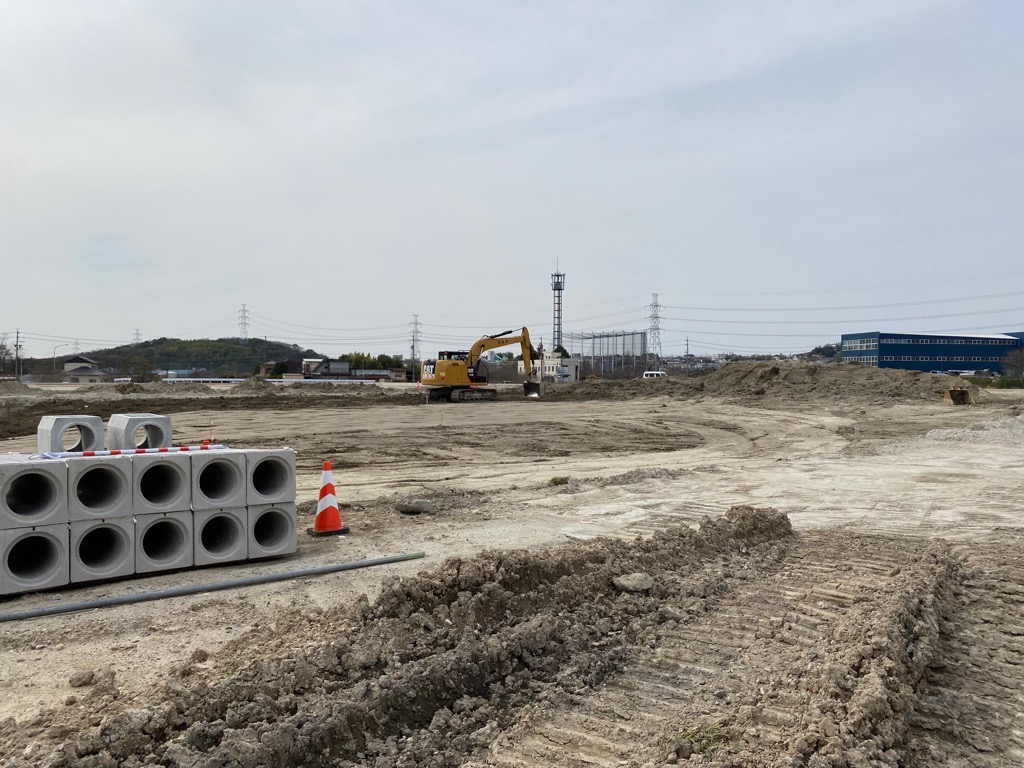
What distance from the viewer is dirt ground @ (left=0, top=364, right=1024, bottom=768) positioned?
3.52 metres

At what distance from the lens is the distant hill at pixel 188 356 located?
81.2 meters

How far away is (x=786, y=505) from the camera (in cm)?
1034

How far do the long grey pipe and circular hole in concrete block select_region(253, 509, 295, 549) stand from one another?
23.1 inches

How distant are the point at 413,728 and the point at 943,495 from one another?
9993mm

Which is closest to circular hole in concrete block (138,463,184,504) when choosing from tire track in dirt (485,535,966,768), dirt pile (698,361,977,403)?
tire track in dirt (485,535,966,768)

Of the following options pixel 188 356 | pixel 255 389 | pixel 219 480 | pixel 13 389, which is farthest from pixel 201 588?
pixel 188 356

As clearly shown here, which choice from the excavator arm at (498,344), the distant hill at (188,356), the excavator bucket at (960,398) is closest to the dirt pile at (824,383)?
the excavator bucket at (960,398)

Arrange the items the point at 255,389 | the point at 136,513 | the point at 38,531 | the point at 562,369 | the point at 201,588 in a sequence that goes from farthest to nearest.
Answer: the point at 562,369 → the point at 255,389 → the point at 136,513 → the point at 201,588 → the point at 38,531

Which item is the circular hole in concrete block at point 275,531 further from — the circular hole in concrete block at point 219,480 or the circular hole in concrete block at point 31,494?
the circular hole in concrete block at point 31,494

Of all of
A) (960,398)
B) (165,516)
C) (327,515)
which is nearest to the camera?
(165,516)

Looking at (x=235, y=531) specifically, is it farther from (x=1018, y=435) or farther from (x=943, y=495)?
(x=1018, y=435)

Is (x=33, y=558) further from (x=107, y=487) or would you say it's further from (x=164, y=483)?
(x=164, y=483)

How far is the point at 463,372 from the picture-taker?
3284 cm

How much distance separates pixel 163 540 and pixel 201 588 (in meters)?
1.14
